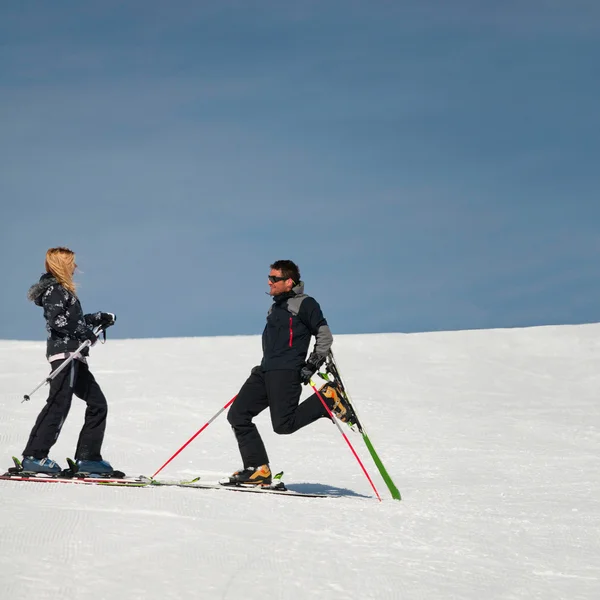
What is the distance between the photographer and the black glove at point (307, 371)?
711 cm

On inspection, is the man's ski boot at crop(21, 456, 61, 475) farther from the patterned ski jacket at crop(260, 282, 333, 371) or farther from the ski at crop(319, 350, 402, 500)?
the ski at crop(319, 350, 402, 500)

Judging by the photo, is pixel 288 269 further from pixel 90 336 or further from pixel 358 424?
pixel 90 336

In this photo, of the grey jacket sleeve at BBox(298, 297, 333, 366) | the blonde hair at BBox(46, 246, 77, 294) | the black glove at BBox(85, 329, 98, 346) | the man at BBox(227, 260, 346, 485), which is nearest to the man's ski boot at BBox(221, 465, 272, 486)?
the man at BBox(227, 260, 346, 485)

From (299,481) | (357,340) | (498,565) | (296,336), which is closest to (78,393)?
(296,336)

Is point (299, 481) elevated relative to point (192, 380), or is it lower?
lower

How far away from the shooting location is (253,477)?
7332 mm

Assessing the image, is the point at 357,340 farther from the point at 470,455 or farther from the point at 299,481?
the point at 299,481

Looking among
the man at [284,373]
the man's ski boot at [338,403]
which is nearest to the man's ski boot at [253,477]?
the man at [284,373]

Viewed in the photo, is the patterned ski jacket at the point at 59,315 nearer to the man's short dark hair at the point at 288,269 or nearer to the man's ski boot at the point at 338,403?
the man's short dark hair at the point at 288,269

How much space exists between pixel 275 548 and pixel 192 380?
8589 millimetres

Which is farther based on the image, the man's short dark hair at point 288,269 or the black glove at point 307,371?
the man's short dark hair at point 288,269

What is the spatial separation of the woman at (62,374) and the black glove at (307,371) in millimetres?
1647

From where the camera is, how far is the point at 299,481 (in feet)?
29.1

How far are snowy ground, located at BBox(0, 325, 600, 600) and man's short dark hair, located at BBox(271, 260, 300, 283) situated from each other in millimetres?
1793
